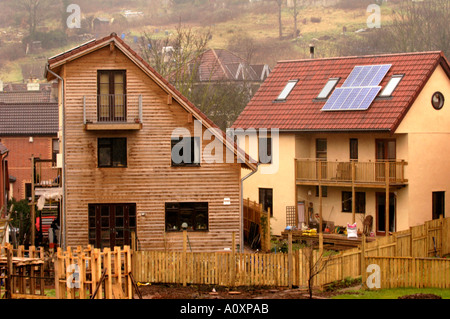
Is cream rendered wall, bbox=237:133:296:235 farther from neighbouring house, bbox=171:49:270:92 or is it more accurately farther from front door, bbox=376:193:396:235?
neighbouring house, bbox=171:49:270:92

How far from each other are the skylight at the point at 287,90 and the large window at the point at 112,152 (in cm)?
1493

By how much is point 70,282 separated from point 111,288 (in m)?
1.25

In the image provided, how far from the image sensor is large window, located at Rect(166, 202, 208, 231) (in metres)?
36.5

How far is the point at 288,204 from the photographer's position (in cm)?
4766

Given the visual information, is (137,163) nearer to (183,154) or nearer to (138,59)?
(183,154)

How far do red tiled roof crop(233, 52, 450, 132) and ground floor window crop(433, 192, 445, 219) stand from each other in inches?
195

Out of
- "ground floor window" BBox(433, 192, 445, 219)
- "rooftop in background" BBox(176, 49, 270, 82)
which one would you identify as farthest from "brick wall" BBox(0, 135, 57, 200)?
"rooftop in background" BBox(176, 49, 270, 82)

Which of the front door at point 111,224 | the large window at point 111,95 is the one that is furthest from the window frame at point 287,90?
the front door at point 111,224

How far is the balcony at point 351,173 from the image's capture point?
4294cm

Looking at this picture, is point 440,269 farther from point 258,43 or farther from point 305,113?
Answer: point 258,43

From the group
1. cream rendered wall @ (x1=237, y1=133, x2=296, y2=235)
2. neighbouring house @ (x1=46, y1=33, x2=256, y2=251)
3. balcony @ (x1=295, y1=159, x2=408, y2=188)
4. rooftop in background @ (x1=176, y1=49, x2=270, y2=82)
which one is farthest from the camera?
rooftop in background @ (x1=176, y1=49, x2=270, y2=82)

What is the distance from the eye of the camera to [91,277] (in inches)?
1043

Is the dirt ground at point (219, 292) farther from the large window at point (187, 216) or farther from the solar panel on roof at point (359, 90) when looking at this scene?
the solar panel on roof at point (359, 90)

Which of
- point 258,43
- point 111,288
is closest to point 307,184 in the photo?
point 111,288
